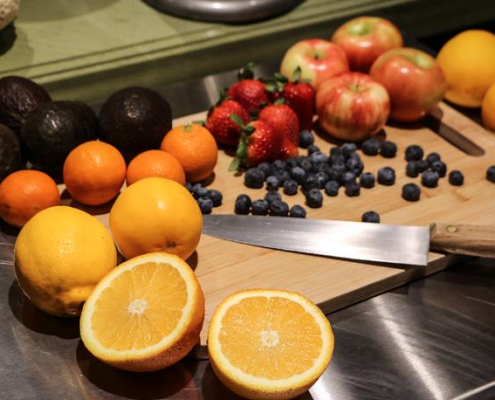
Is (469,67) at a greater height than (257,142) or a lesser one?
greater

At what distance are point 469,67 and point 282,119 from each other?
51 cm

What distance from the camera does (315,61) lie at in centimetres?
157

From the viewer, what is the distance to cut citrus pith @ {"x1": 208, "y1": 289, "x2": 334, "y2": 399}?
0.85m

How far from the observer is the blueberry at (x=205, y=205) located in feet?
4.12

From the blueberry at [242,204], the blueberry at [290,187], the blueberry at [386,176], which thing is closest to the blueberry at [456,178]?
the blueberry at [386,176]

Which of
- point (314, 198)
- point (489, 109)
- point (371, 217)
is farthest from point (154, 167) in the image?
point (489, 109)

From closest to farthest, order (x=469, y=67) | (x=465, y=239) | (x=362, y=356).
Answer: (x=362, y=356)
(x=465, y=239)
(x=469, y=67)

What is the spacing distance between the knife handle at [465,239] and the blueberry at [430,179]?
19 centimetres

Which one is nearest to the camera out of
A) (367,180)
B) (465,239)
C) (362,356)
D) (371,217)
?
(362,356)

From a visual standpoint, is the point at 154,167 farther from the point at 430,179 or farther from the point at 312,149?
the point at 430,179

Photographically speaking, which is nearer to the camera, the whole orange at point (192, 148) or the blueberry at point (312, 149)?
the whole orange at point (192, 148)

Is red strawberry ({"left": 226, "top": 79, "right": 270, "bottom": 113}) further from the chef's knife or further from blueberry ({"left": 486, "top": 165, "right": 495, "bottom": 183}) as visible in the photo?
blueberry ({"left": 486, "top": 165, "right": 495, "bottom": 183})

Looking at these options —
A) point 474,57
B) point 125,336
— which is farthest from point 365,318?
point 474,57

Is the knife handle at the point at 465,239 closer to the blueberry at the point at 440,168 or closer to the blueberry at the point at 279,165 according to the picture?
the blueberry at the point at 440,168
